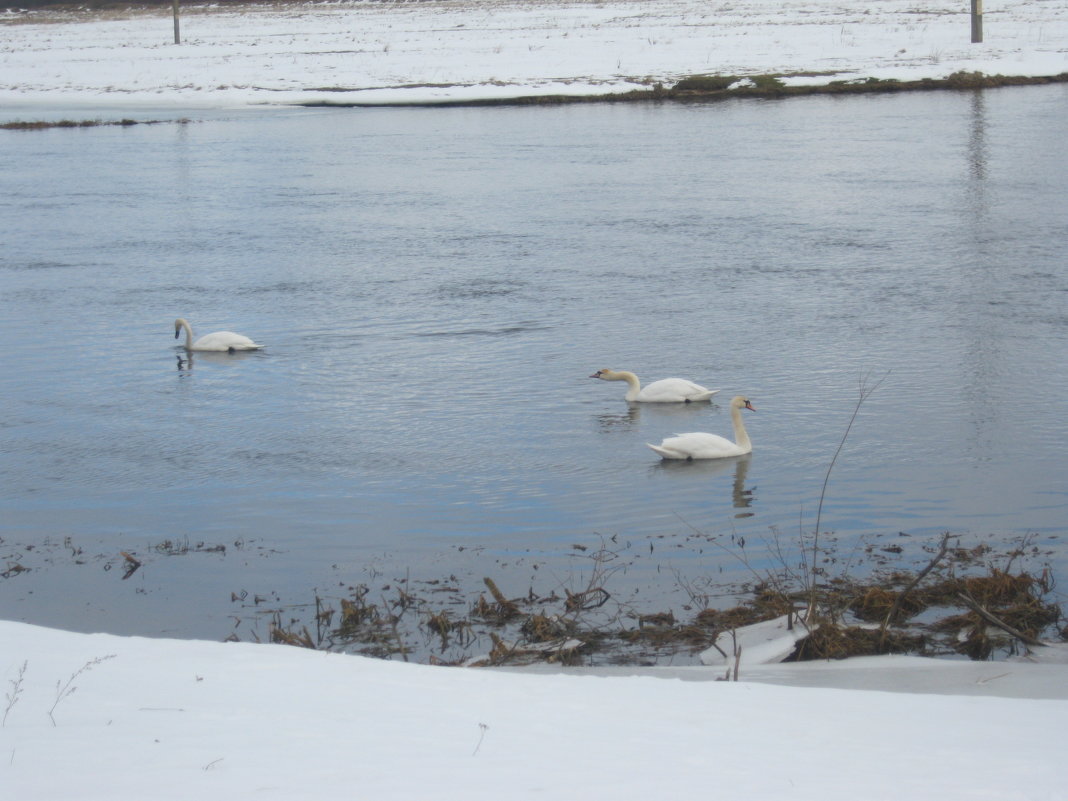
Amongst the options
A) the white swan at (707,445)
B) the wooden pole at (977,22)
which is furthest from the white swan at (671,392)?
the wooden pole at (977,22)

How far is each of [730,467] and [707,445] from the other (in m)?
0.22

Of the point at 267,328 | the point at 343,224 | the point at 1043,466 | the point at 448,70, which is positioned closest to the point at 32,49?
the point at 448,70

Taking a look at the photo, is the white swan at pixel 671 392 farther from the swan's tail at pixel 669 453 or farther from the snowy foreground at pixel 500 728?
the snowy foreground at pixel 500 728

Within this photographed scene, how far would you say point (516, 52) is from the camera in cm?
4691

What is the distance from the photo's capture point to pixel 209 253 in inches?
653

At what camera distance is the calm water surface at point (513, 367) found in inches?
294

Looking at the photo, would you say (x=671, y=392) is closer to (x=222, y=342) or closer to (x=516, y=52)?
(x=222, y=342)

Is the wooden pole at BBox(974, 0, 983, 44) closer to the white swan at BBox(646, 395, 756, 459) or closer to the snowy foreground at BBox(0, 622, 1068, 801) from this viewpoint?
the white swan at BBox(646, 395, 756, 459)

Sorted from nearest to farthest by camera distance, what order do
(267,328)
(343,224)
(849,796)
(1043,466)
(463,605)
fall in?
(849,796), (463,605), (1043,466), (267,328), (343,224)

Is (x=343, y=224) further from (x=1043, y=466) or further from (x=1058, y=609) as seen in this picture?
(x=1058, y=609)

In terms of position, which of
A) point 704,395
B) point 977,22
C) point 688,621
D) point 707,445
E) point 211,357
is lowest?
point 688,621

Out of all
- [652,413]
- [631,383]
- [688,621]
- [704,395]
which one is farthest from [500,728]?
[631,383]

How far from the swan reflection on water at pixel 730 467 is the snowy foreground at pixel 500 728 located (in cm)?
255

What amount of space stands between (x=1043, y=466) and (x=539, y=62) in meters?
36.6
